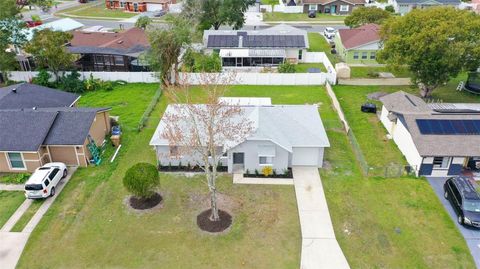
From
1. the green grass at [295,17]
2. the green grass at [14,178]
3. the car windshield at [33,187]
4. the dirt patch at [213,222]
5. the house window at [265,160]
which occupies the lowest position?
the dirt patch at [213,222]

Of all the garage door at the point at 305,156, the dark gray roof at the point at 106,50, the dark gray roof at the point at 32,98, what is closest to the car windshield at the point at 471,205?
the garage door at the point at 305,156

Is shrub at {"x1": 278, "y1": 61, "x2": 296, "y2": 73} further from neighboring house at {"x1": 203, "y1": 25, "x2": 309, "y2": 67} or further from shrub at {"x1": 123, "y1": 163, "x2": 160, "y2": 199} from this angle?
shrub at {"x1": 123, "y1": 163, "x2": 160, "y2": 199}

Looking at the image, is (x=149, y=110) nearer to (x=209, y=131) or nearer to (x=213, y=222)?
(x=213, y=222)

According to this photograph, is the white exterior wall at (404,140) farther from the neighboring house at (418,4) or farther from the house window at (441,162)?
the neighboring house at (418,4)

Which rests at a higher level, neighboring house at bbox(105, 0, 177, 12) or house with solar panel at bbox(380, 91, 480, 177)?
neighboring house at bbox(105, 0, 177, 12)

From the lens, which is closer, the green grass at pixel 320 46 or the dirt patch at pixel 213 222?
the dirt patch at pixel 213 222

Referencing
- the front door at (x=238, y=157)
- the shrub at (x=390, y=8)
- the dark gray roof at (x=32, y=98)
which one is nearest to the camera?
the front door at (x=238, y=157)

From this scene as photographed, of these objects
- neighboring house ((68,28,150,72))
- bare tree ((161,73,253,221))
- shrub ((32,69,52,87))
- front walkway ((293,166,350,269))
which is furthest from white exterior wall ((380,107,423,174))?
shrub ((32,69,52,87))
